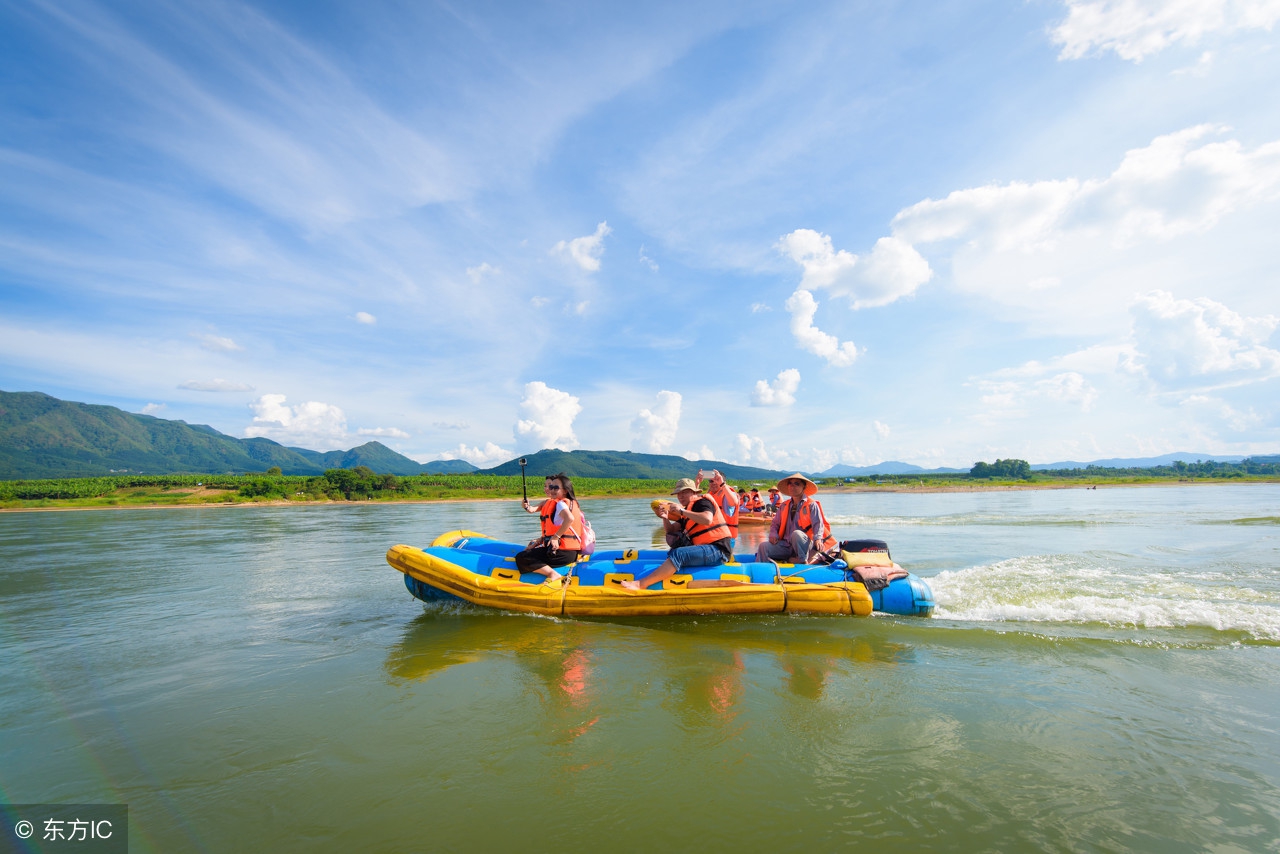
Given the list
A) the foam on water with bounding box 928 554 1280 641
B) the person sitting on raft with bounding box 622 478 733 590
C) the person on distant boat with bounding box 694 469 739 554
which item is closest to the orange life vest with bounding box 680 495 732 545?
the person sitting on raft with bounding box 622 478 733 590

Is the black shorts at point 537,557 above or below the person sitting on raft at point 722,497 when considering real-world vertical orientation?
below

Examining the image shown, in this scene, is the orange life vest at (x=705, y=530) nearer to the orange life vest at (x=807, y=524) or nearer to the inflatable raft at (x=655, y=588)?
the inflatable raft at (x=655, y=588)

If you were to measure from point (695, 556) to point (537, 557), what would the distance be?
2434 millimetres

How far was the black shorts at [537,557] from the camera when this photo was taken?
8.40 meters

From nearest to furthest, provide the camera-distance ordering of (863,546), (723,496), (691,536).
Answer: (691,536) < (863,546) < (723,496)

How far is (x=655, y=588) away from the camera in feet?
26.5

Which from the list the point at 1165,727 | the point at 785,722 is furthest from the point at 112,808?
the point at 1165,727

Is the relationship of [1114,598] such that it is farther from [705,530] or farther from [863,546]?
[705,530]

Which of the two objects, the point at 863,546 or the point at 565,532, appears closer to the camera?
the point at 565,532

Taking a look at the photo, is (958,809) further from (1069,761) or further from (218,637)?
(218,637)

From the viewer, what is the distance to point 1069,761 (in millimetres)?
3975

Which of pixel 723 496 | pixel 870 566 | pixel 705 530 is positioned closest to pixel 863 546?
pixel 870 566

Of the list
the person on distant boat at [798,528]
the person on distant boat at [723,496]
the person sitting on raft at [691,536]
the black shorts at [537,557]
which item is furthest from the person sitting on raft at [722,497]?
the black shorts at [537,557]

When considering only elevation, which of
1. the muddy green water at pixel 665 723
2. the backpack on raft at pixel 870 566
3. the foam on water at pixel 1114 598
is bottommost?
the muddy green water at pixel 665 723
